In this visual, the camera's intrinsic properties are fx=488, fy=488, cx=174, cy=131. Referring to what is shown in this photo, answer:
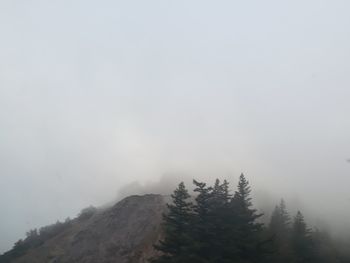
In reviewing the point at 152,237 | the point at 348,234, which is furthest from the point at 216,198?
the point at 348,234

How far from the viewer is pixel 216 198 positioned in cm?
3884

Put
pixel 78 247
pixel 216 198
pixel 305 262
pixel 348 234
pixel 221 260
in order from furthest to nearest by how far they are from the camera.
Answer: pixel 348 234 → pixel 78 247 → pixel 305 262 → pixel 216 198 → pixel 221 260

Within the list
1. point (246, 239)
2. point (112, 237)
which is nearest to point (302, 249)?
point (246, 239)

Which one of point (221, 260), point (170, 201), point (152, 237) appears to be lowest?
point (221, 260)

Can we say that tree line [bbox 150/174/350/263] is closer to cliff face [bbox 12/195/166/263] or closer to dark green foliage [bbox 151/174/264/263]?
dark green foliage [bbox 151/174/264/263]

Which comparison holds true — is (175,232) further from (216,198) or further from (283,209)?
(283,209)

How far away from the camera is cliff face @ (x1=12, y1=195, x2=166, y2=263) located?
77438mm

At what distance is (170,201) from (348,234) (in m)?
48.2

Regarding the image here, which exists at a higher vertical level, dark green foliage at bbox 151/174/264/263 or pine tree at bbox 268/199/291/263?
pine tree at bbox 268/199/291/263

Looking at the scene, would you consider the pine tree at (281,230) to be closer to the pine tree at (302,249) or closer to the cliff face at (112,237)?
the pine tree at (302,249)

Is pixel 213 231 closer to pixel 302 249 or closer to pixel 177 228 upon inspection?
pixel 177 228

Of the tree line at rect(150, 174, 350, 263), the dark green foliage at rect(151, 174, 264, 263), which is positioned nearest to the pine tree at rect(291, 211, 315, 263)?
the tree line at rect(150, 174, 350, 263)

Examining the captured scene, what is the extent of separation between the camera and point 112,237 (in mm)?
84438

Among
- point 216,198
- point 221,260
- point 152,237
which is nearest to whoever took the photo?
point 221,260
